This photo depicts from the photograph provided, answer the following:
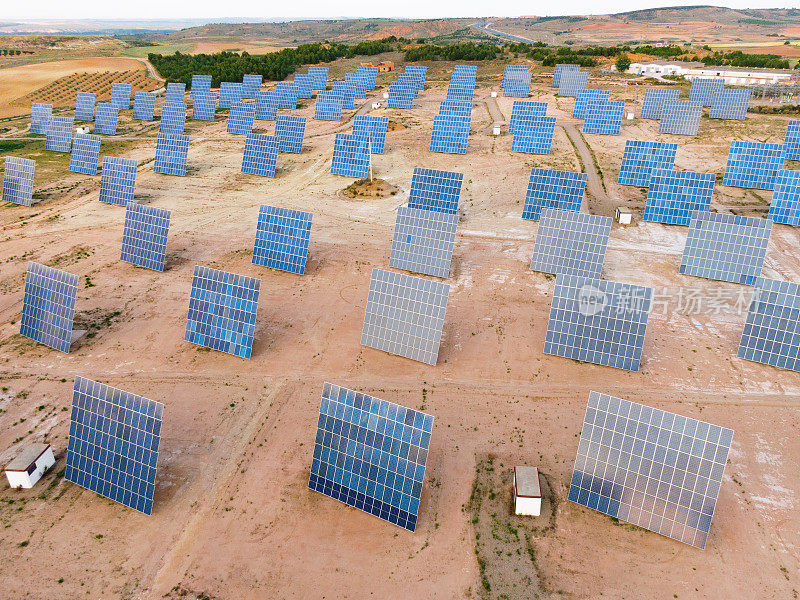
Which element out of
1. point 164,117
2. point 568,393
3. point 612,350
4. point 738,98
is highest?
point 738,98

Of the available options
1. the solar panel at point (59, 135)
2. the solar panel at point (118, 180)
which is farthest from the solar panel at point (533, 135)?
the solar panel at point (59, 135)

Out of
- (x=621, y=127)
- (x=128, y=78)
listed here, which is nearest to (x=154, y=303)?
(x=621, y=127)

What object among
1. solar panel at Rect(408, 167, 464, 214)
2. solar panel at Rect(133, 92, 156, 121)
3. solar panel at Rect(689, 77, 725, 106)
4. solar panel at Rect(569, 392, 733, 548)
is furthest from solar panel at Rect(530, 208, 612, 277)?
solar panel at Rect(133, 92, 156, 121)

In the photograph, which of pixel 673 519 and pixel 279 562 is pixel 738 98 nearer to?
pixel 673 519

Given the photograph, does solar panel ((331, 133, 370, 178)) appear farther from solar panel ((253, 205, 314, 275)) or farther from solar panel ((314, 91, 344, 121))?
solar panel ((314, 91, 344, 121))

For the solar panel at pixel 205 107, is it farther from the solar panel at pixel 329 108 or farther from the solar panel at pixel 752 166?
the solar panel at pixel 752 166
